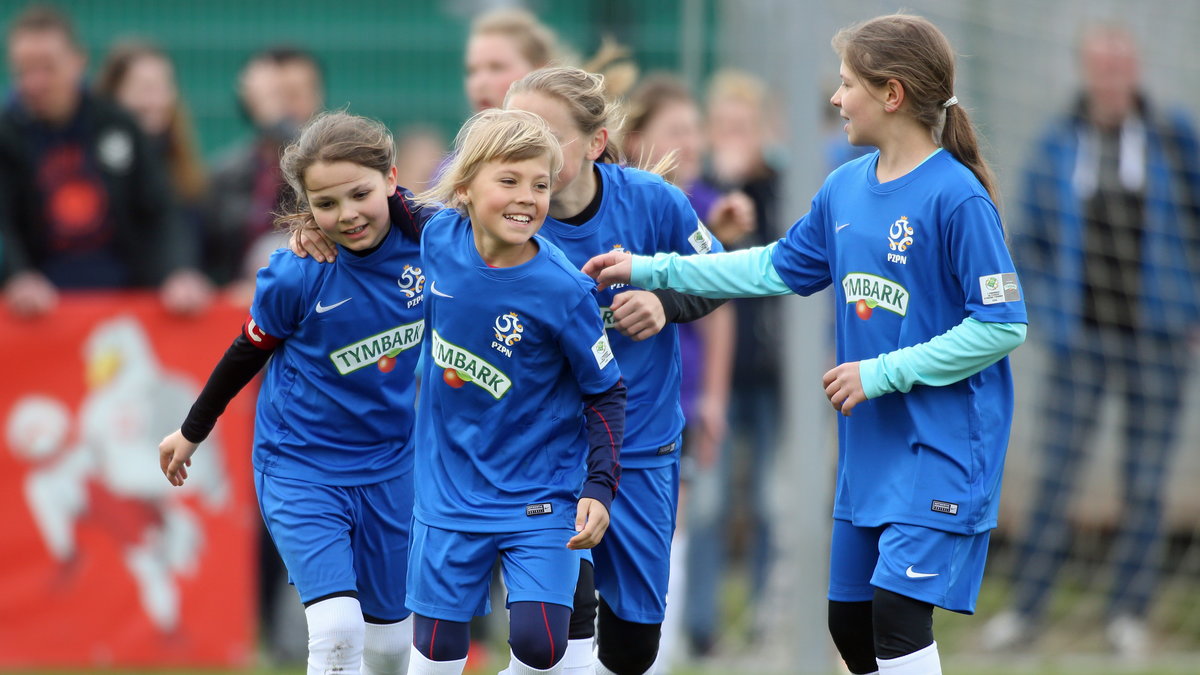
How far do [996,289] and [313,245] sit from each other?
176 centimetres

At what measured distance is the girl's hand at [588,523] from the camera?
138 inches

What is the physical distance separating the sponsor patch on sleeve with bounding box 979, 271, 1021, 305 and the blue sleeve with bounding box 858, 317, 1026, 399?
0.19 feet

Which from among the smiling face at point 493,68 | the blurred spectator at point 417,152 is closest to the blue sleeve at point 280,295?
the smiling face at point 493,68

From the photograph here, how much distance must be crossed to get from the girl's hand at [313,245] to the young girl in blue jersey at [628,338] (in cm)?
58

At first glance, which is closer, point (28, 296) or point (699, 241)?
point (699, 241)

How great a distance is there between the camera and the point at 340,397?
4078 mm

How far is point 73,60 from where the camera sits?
22.6 feet

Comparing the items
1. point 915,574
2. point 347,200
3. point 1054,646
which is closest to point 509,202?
point 347,200

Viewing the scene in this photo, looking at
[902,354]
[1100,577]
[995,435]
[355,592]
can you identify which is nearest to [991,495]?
[995,435]

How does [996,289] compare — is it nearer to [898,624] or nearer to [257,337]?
[898,624]

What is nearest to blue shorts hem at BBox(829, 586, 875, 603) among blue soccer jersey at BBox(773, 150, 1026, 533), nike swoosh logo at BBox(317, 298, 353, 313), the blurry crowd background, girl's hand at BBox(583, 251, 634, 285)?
blue soccer jersey at BBox(773, 150, 1026, 533)

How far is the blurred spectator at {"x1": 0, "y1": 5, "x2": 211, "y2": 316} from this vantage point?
679cm

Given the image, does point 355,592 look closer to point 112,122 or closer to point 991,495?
point 991,495

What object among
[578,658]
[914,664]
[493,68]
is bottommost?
[578,658]
